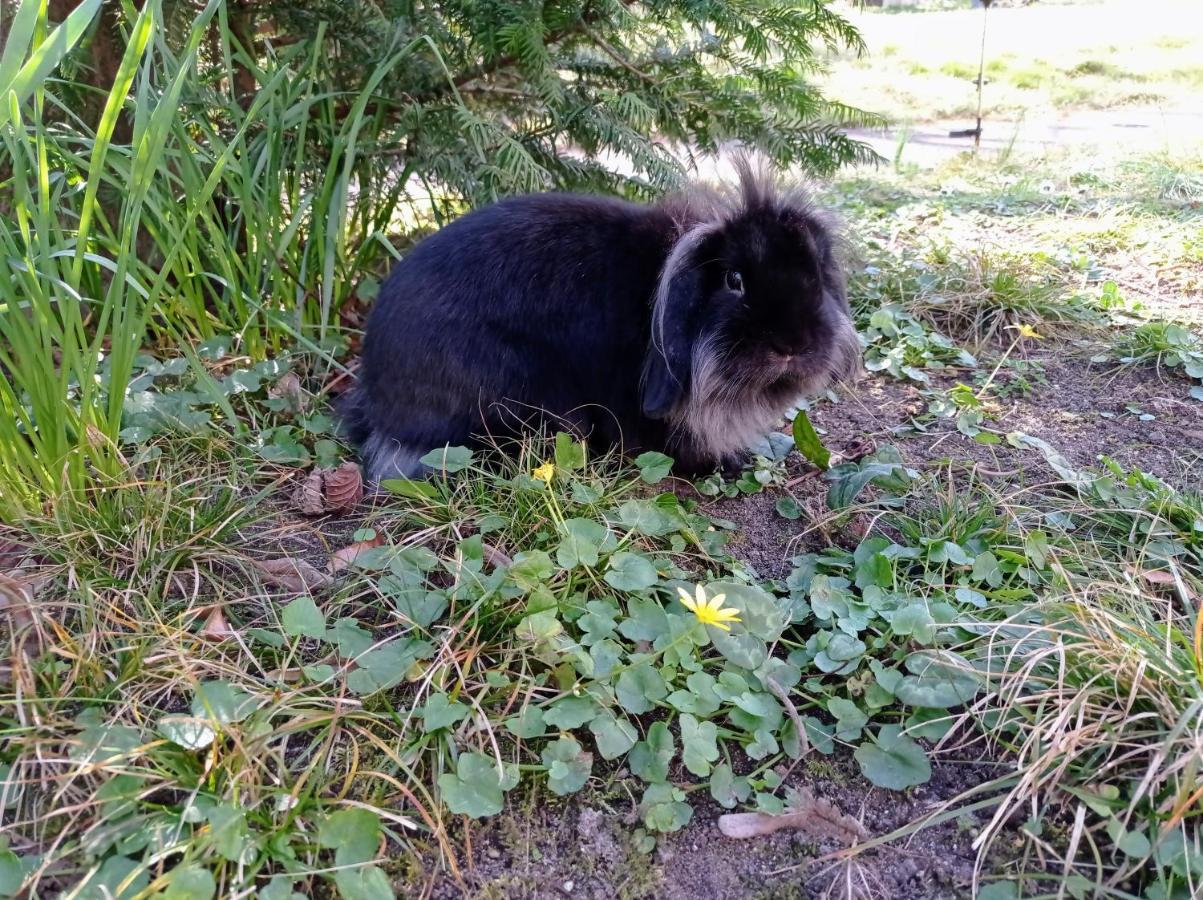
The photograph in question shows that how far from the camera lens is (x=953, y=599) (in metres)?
1.98

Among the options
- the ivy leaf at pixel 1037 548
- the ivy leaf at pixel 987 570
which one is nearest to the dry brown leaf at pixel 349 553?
the ivy leaf at pixel 987 570

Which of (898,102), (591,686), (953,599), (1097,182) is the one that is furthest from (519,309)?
(898,102)

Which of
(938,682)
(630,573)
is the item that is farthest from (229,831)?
(938,682)

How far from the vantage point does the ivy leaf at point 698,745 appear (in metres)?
1.60

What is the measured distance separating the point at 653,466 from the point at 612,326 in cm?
43

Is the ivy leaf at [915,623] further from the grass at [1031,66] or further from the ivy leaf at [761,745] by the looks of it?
the grass at [1031,66]

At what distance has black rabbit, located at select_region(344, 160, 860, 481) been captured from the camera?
2.30 meters

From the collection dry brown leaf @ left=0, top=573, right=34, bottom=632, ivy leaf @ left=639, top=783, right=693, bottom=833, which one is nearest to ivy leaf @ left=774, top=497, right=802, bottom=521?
ivy leaf @ left=639, top=783, right=693, bottom=833

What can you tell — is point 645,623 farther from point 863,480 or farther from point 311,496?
point 311,496

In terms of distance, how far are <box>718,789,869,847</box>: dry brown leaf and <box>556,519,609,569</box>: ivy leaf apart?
0.62 meters

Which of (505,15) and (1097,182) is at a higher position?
(505,15)

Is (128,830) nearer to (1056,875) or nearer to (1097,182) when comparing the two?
(1056,875)

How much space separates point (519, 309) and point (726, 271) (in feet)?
1.92

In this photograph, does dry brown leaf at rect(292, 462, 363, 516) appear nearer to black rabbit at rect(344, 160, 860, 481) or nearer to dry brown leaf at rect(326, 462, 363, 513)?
dry brown leaf at rect(326, 462, 363, 513)
